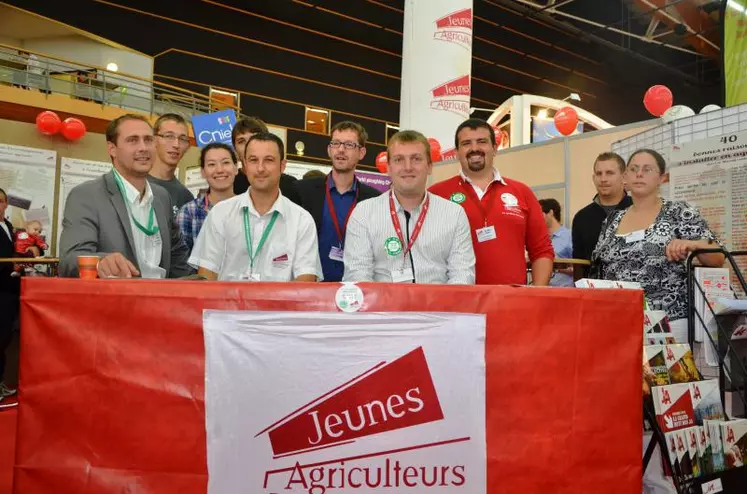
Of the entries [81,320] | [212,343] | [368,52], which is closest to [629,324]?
[212,343]

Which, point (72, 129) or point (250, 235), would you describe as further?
point (72, 129)

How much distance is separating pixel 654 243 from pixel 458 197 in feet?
2.93

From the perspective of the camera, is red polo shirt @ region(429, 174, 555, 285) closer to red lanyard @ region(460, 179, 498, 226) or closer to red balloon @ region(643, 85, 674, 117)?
red lanyard @ region(460, 179, 498, 226)

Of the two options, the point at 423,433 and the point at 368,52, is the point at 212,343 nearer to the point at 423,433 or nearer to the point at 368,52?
the point at 423,433

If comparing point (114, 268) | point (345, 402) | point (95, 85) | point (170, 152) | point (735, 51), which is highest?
point (95, 85)

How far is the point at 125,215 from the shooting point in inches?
89.3

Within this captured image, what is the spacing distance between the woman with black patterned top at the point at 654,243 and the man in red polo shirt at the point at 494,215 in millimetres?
298

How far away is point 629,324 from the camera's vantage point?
5.27 ft

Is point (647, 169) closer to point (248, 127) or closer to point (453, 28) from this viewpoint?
point (248, 127)

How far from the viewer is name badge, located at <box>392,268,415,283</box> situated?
2.21 metres

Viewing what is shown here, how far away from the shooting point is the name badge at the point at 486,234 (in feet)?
8.72

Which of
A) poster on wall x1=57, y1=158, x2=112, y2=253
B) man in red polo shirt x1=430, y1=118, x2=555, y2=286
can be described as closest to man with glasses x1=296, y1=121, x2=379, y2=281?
man in red polo shirt x1=430, y1=118, x2=555, y2=286

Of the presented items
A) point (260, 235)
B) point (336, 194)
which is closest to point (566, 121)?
point (336, 194)

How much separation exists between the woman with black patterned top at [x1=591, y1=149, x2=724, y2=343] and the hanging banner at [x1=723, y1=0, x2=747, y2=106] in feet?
13.0
